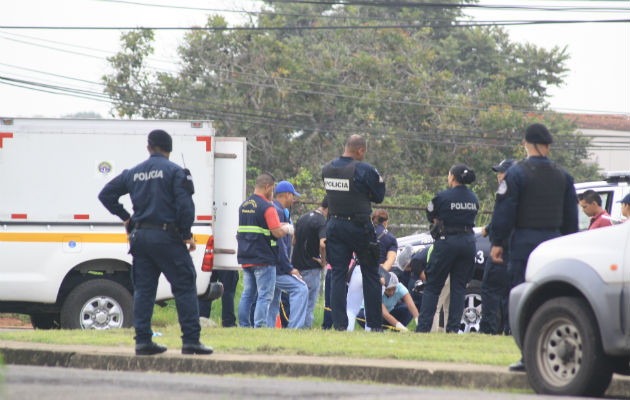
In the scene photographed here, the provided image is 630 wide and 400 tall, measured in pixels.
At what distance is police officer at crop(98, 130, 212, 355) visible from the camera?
766 cm

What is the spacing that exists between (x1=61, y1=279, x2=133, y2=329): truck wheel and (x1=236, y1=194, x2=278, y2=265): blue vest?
1.52 m

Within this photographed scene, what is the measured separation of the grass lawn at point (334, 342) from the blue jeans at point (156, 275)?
0.55m

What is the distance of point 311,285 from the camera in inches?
481

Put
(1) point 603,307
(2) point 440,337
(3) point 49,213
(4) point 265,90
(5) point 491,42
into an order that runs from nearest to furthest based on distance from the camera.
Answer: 1. (1) point 603,307
2. (2) point 440,337
3. (3) point 49,213
4. (4) point 265,90
5. (5) point 491,42

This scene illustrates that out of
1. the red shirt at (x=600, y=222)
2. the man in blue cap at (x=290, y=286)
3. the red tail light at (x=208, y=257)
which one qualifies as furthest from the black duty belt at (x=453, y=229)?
the red tail light at (x=208, y=257)

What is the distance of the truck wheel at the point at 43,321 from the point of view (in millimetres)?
12383

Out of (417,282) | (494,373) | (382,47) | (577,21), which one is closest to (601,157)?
(382,47)

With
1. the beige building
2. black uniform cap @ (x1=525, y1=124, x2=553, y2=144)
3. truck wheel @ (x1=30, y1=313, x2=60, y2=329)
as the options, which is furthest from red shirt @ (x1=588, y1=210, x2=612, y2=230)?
the beige building

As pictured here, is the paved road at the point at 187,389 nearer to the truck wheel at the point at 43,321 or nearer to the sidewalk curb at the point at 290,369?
the sidewalk curb at the point at 290,369

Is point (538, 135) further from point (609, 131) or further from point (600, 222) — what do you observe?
point (609, 131)

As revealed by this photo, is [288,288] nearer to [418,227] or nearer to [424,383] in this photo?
[424,383]

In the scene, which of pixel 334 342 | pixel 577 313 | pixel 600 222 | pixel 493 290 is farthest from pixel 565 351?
pixel 600 222

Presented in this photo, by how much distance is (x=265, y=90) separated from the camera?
1196 inches

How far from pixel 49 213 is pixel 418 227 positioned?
8.62m
